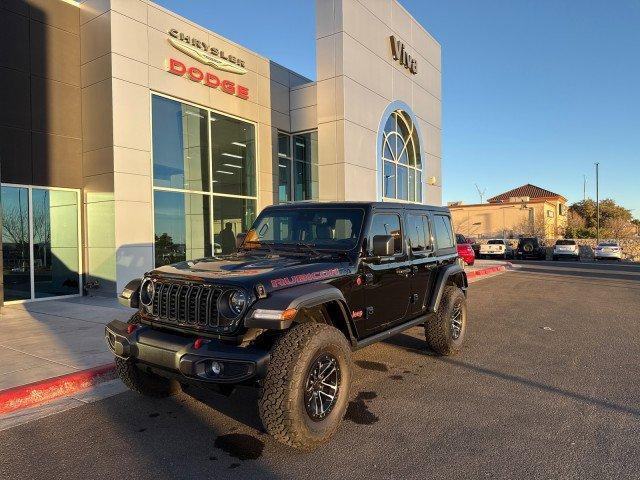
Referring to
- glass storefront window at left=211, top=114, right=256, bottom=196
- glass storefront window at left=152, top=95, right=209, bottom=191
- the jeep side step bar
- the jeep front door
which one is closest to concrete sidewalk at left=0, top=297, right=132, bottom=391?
the jeep side step bar

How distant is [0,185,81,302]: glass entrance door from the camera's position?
10.1 metres

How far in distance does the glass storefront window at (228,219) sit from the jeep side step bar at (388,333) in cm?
821

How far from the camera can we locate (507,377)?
17.1ft

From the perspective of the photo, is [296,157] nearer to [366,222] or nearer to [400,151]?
[400,151]

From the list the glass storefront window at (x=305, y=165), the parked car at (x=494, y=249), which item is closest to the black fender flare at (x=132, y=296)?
the glass storefront window at (x=305, y=165)

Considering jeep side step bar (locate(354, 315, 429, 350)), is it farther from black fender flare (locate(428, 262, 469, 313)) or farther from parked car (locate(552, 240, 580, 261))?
parked car (locate(552, 240, 580, 261))

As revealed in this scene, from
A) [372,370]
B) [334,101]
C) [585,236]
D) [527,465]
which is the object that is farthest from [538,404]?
[585,236]

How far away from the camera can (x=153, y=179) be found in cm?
1141

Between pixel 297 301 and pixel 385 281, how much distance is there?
157 centimetres

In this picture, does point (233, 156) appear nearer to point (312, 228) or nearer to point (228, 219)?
point (228, 219)

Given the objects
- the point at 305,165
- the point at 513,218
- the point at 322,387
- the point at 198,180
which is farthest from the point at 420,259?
the point at 513,218

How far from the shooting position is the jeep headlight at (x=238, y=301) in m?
3.45

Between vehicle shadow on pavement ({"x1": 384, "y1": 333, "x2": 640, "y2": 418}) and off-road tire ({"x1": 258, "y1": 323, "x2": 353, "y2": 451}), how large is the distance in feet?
8.38

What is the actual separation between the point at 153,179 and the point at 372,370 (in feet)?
27.1
